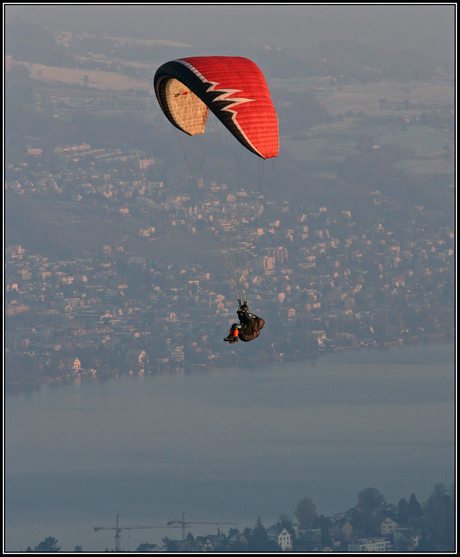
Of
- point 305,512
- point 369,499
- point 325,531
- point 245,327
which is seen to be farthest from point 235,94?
point 369,499

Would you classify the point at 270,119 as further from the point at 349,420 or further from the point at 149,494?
the point at 349,420

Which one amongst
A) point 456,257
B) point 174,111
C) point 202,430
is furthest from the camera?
point 456,257

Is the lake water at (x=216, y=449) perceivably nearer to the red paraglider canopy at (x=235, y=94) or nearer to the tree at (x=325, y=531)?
the tree at (x=325, y=531)

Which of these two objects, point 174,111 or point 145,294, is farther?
point 145,294

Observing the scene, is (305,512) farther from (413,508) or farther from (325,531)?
(413,508)

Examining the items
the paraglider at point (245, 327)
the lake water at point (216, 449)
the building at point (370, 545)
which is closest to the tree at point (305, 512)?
the lake water at point (216, 449)

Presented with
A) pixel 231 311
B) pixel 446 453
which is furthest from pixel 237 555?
pixel 231 311

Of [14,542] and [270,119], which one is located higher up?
[270,119]
